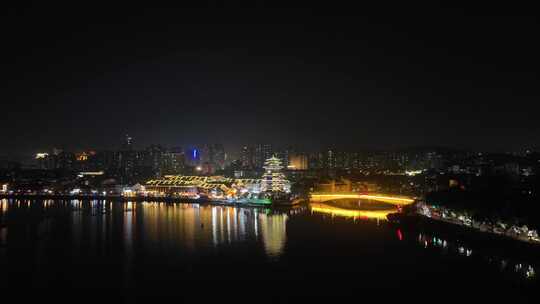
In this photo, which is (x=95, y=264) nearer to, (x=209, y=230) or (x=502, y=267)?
(x=209, y=230)

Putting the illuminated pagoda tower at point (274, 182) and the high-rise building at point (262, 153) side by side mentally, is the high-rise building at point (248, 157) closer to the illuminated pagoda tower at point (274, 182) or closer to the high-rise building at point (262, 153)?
the high-rise building at point (262, 153)

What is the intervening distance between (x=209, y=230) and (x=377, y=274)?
19.7ft

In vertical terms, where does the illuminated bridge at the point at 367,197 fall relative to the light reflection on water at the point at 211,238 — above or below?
above

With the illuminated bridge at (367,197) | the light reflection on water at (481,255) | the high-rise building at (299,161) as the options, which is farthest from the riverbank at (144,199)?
the high-rise building at (299,161)

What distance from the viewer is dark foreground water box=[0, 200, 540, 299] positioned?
8.20m

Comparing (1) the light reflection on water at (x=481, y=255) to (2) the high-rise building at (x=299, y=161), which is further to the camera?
(2) the high-rise building at (x=299, y=161)

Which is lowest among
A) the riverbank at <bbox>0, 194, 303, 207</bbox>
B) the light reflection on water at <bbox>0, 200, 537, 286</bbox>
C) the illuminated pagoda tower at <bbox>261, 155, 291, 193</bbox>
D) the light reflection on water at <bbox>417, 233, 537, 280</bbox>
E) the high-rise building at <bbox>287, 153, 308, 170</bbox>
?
the light reflection on water at <bbox>417, 233, 537, 280</bbox>

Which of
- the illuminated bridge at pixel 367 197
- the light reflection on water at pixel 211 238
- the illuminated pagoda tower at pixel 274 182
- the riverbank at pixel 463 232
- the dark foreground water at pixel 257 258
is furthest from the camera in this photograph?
the illuminated pagoda tower at pixel 274 182

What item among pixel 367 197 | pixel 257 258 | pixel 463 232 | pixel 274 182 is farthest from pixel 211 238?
pixel 274 182

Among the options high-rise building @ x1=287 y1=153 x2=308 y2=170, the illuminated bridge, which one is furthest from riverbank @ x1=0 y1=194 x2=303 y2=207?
high-rise building @ x1=287 y1=153 x2=308 y2=170

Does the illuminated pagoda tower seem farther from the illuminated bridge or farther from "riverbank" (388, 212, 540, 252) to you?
"riverbank" (388, 212, 540, 252)

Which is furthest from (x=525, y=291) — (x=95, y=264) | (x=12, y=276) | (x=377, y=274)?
(x=12, y=276)

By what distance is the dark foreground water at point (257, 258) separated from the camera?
8.20 metres

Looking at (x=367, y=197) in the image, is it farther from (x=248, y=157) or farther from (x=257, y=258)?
(x=248, y=157)
